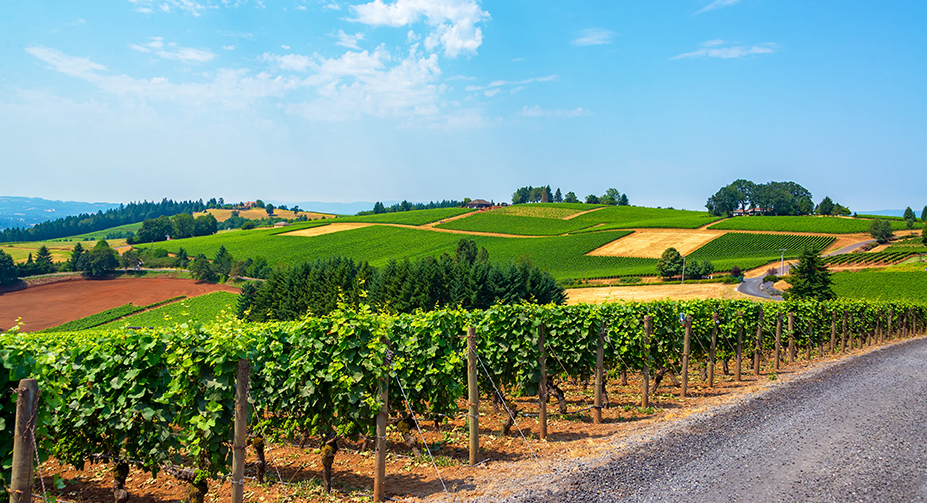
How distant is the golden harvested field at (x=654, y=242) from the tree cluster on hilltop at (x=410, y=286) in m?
41.2

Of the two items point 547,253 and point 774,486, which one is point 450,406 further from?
point 547,253

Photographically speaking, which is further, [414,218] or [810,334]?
[414,218]

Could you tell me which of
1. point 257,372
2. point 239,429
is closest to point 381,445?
point 239,429

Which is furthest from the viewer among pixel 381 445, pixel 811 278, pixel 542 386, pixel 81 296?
pixel 81 296

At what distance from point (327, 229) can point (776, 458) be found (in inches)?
4967

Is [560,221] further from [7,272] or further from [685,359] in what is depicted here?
[685,359]

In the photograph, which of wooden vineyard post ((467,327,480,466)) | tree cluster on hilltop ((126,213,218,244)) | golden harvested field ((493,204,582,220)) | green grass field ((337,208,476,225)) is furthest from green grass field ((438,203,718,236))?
wooden vineyard post ((467,327,480,466))

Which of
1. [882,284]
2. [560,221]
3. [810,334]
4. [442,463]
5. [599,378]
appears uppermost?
[560,221]

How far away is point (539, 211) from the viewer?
148000mm

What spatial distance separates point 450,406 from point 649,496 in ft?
12.8

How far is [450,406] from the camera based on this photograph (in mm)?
9641

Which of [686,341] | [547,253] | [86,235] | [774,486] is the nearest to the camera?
[774,486]

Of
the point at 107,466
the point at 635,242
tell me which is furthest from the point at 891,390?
the point at 635,242

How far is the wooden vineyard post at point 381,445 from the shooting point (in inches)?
289
